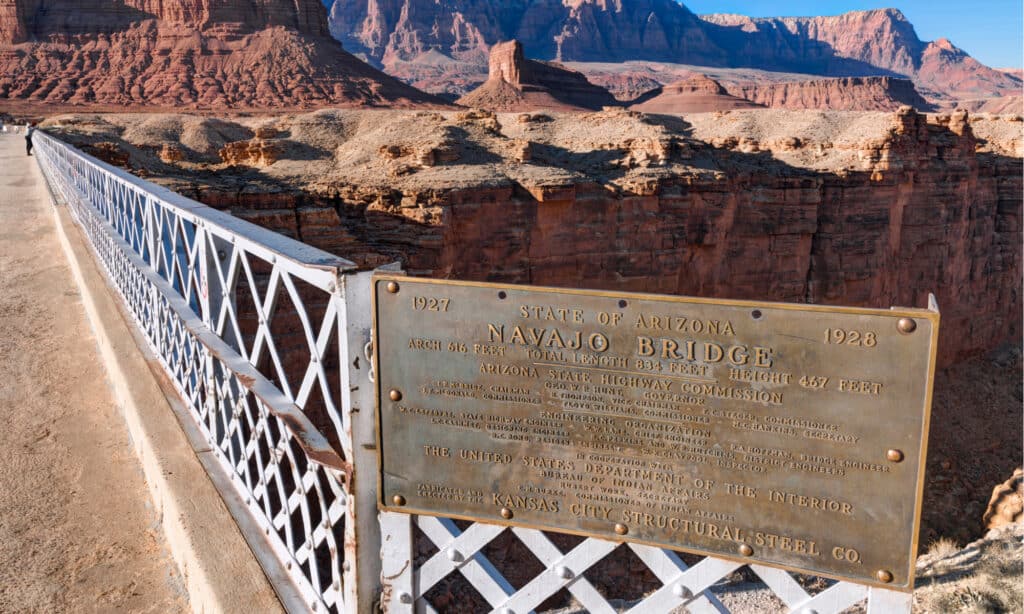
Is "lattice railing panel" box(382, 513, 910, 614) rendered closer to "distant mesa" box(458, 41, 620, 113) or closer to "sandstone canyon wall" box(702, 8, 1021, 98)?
"distant mesa" box(458, 41, 620, 113)

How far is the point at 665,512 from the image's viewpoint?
2203mm

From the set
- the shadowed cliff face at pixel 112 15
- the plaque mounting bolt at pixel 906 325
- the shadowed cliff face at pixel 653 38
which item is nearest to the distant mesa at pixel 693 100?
the shadowed cliff face at pixel 112 15

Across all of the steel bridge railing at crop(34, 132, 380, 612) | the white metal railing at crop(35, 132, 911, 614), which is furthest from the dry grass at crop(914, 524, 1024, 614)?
the steel bridge railing at crop(34, 132, 380, 612)

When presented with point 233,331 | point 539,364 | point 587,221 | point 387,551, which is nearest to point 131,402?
point 233,331

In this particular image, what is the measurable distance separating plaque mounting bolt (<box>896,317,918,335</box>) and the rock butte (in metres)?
14.7

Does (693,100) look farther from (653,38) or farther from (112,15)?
(653,38)

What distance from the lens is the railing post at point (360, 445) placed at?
7.64 feet

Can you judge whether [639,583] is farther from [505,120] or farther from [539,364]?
[505,120]

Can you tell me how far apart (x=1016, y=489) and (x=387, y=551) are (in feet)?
58.7

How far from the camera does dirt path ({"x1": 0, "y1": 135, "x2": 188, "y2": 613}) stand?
307cm

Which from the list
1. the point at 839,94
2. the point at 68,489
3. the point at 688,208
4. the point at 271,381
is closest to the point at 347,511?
the point at 271,381

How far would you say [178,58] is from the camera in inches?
2211

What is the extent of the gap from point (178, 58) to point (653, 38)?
11337 cm

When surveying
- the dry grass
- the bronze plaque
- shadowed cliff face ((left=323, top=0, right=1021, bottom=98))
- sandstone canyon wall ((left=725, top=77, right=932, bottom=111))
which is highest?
shadowed cliff face ((left=323, top=0, right=1021, bottom=98))
